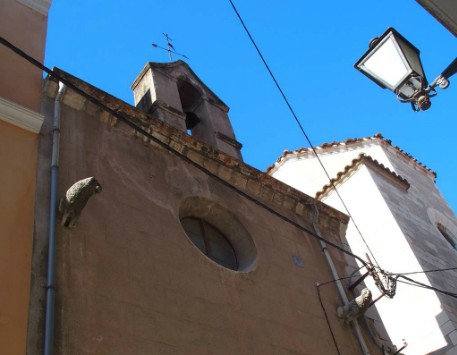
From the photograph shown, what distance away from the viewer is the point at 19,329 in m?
4.09

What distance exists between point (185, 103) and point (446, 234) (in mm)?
6355

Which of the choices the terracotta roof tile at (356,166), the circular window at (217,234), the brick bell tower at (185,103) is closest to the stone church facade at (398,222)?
the terracotta roof tile at (356,166)

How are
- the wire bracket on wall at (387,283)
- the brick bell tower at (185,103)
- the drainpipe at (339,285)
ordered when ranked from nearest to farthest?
the drainpipe at (339,285), the wire bracket on wall at (387,283), the brick bell tower at (185,103)

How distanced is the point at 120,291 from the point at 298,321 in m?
2.35

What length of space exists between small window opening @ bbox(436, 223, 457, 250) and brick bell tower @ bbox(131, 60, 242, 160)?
18.4ft

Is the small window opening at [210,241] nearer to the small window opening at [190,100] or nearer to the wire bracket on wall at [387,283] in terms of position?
the wire bracket on wall at [387,283]

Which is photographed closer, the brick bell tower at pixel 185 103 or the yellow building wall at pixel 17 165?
the yellow building wall at pixel 17 165

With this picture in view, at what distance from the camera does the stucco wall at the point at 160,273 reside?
4.78 m

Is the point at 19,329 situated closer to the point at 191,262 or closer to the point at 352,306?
the point at 191,262

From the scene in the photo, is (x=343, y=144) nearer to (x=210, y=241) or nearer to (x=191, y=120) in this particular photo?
(x=191, y=120)

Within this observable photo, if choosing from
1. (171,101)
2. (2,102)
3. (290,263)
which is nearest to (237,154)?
(171,101)

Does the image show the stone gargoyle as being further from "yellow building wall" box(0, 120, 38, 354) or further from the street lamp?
the street lamp

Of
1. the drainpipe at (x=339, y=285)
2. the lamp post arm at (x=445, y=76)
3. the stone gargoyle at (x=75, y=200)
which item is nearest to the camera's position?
the lamp post arm at (x=445, y=76)

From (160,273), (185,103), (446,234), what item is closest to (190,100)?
(185,103)
